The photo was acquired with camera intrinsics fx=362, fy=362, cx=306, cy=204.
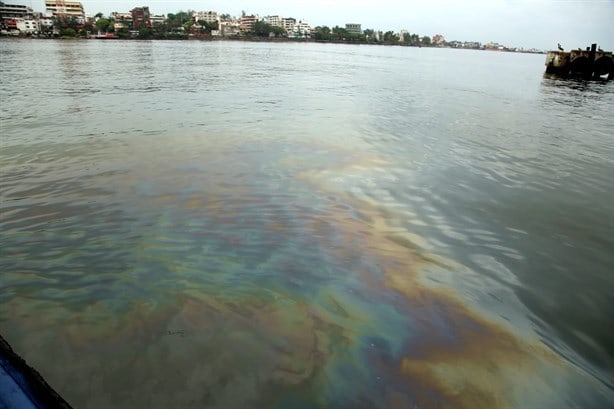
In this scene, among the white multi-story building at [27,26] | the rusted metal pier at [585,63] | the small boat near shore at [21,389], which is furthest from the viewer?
the white multi-story building at [27,26]

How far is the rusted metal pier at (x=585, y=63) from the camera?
1797 inches

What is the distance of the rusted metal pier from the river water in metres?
46.6

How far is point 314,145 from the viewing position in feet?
36.6

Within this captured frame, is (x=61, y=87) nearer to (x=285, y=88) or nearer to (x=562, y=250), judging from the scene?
(x=285, y=88)

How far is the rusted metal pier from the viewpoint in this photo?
45.7 metres

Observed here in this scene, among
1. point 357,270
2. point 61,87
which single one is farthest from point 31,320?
point 61,87

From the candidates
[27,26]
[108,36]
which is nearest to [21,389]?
[108,36]

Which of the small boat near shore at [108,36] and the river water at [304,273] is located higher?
the small boat near shore at [108,36]

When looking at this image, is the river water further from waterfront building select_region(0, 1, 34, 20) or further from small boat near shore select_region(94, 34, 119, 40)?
waterfront building select_region(0, 1, 34, 20)

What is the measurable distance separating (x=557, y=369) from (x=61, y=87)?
85.2 ft

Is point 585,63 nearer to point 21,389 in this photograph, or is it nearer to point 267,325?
point 267,325

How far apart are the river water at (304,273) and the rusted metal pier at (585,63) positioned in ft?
153

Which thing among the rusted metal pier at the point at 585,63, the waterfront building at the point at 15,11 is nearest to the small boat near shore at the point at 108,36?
the waterfront building at the point at 15,11

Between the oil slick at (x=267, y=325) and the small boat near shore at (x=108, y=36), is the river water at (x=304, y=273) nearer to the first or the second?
the oil slick at (x=267, y=325)
